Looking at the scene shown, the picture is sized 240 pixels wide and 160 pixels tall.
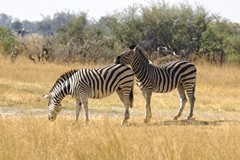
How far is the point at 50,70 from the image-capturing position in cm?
2541

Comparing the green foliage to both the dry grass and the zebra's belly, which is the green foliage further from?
the dry grass

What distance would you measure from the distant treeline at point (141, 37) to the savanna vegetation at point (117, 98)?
0.07 metres

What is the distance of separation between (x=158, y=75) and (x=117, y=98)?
17.1 ft

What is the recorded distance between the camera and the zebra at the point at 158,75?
1388 cm

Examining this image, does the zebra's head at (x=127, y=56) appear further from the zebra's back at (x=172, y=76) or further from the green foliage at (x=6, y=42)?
the green foliage at (x=6, y=42)

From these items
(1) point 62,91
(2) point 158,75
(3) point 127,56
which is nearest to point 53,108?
(1) point 62,91

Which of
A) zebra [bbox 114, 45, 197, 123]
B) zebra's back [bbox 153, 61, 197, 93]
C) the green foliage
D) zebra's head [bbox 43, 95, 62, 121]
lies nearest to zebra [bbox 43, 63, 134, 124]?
zebra's head [bbox 43, 95, 62, 121]

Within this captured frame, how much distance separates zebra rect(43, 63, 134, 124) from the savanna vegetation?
61cm

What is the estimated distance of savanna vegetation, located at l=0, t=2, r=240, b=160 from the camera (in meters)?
6.82

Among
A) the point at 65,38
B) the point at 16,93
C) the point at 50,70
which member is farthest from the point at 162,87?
the point at 65,38

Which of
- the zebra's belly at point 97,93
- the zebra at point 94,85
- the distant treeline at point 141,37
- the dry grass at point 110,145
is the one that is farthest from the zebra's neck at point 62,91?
the distant treeline at point 141,37

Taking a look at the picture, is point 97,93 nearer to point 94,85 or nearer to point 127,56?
point 94,85

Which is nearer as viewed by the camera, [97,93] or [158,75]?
[97,93]

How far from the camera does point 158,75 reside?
14234 mm
